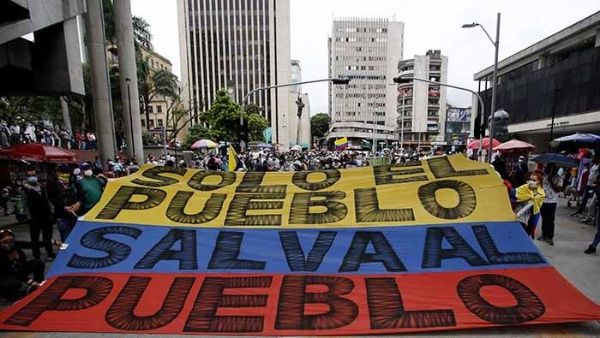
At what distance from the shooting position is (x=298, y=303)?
444 cm

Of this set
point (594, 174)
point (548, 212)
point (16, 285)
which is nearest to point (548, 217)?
point (548, 212)

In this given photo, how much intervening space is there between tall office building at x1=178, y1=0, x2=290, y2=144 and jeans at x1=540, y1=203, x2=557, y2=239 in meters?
80.1

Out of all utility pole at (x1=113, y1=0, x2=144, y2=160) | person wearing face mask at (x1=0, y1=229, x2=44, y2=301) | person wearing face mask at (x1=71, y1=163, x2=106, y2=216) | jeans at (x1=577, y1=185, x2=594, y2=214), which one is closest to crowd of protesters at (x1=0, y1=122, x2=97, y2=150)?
utility pole at (x1=113, y1=0, x2=144, y2=160)

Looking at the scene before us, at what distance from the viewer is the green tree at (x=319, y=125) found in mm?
Answer: 128000

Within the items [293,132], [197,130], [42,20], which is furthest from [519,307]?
[293,132]

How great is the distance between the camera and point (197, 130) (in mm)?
54031

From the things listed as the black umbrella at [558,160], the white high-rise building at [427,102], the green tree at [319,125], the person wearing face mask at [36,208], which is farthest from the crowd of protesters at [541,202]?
the green tree at [319,125]

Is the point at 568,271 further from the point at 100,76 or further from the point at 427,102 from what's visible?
the point at 427,102

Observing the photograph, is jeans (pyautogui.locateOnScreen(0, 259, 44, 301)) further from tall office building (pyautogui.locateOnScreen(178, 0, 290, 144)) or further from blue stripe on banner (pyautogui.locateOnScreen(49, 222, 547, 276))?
tall office building (pyautogui.locateOnScreen(178, 0, 290, 144))

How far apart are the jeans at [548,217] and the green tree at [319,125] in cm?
12021

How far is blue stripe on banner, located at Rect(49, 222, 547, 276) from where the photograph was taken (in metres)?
5.04

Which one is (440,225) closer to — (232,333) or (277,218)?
(277,218)

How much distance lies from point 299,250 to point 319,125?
12517 cm

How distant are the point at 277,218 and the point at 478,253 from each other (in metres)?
3.11
